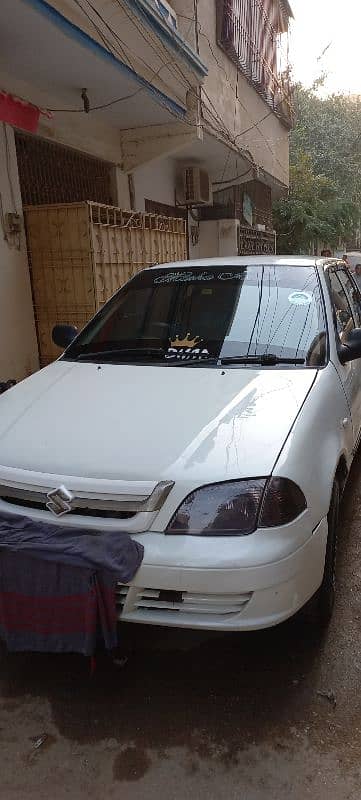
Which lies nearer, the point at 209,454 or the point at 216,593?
the point at 216,593

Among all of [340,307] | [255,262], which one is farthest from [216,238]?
[340,307]

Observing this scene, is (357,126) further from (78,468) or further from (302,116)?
(78,468)

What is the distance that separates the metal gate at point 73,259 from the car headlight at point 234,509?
4.35 meters

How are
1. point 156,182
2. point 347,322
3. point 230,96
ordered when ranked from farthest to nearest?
1. point 156,182
2. point 230,96
3. point 347,322

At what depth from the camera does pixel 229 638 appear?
8.00 ft

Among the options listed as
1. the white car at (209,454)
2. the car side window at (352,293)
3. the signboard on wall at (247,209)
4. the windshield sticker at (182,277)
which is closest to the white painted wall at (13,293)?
the windshield sticker at (182,277)

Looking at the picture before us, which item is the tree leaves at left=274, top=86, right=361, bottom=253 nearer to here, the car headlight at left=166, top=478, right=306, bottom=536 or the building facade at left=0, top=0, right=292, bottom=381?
the building facade at left=0, top=0, right=292, bottom=381

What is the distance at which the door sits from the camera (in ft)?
10.1

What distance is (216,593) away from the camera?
188 cm

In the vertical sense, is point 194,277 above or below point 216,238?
below

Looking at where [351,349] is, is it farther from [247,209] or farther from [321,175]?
[321,175]

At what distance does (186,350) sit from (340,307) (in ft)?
3.62

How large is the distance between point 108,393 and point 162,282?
48.6 inches

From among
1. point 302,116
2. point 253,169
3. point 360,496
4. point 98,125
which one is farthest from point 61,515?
point 302,116
